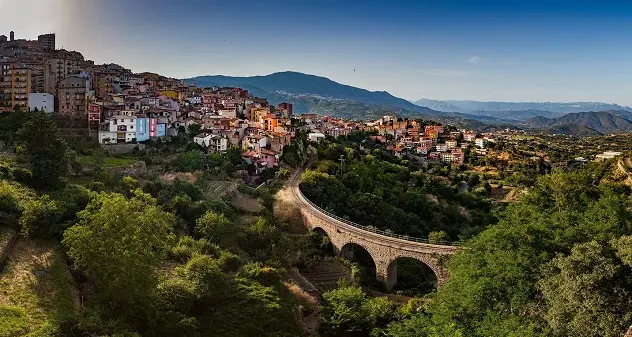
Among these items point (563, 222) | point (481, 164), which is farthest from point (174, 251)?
point (481, 164)

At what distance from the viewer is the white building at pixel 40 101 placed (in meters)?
49.5

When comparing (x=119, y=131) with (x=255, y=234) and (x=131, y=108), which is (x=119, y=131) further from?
(x=255, y=234)

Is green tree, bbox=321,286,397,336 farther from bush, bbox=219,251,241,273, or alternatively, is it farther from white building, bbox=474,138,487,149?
white building, bbox=474,138,487,149

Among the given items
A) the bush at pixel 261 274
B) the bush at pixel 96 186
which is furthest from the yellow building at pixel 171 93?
the bush at pixel 261 274

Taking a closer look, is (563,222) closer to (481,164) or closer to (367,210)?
(367,210)

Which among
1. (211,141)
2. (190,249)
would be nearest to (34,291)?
(190,249)

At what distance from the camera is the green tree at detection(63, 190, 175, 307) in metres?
18.0

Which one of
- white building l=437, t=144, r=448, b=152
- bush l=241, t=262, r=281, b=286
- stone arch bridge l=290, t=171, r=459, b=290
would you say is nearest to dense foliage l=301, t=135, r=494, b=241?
stone arch bridge l=290, t=171, r=459, b=290

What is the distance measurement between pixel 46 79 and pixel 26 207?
117ft

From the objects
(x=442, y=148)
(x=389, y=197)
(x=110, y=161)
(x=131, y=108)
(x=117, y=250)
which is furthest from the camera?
(x=442, y=148)

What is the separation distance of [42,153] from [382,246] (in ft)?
70.8

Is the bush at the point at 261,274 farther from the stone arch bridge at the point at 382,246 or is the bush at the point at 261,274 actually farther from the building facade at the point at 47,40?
the building facade at the point at 47,40

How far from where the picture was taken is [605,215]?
80.4 ft

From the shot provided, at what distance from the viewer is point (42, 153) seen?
2845 cm
